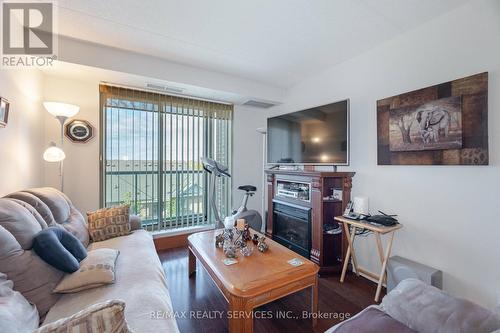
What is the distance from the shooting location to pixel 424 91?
1.93 meters

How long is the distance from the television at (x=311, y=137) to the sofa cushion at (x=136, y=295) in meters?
2.16

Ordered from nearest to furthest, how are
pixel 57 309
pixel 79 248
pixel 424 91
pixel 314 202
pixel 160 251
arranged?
pixel 57 309, pixel 79 248, pixel 424 91, pixel 314 202, pixel 160 251

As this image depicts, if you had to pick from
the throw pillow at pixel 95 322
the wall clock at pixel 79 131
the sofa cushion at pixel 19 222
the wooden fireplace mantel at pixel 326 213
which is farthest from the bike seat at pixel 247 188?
the throw pillow at pixel 95 322

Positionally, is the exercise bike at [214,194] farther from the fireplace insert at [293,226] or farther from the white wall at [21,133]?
the white wall at [21,133]

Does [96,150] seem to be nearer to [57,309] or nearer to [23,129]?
[23,129]

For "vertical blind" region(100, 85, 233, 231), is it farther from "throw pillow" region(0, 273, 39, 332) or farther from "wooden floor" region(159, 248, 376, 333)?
"throw pillow" region(0, 273, 39, 332)

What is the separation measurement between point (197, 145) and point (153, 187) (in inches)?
35.5

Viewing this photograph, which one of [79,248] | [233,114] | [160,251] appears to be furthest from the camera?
[233,114]

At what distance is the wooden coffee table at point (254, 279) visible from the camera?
1.35 metres

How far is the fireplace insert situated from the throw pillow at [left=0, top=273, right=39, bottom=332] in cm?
239

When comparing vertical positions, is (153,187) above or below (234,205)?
above

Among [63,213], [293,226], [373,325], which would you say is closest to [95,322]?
[373,325]

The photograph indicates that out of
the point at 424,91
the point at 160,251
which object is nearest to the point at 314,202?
the point at 424,91

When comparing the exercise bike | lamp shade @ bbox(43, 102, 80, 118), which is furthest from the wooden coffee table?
lamp shade @ bbox(43, 102, 80, 118)
